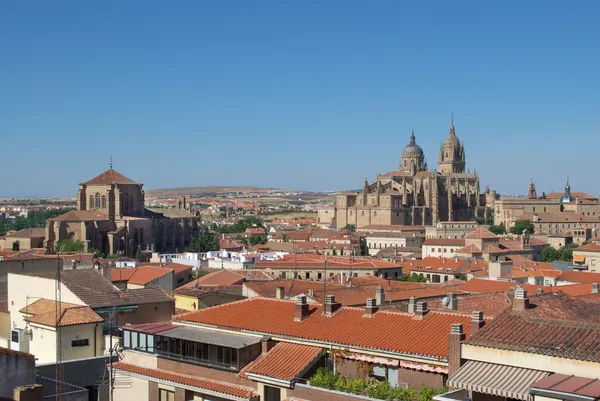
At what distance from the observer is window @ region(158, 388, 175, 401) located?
579 inches

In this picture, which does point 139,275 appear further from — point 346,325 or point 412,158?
point 412,158

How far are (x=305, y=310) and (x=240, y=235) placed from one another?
278ft

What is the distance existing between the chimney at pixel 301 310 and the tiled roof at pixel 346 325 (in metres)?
0.08

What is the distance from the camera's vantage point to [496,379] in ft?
36.7

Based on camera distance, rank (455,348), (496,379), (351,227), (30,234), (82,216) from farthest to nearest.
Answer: (351,227) → (30,234) → (82,216) → (455,348) → (496,379)

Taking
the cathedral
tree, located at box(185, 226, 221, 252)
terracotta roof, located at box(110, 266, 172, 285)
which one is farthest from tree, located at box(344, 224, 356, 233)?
terracotta roof, located at box(110, 266, 172, 285)

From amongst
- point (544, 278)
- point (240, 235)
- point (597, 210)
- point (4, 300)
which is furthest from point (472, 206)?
point (4, 300)

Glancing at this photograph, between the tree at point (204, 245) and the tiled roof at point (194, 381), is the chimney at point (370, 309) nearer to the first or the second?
the tiled roof at point (194, 381)

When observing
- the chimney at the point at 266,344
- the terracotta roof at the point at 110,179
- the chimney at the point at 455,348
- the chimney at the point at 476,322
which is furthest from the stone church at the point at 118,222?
the chimney at the point at 455,348

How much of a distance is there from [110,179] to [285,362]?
218 feet

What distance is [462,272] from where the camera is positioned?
5306 cm

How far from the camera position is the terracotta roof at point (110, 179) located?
76938 mm

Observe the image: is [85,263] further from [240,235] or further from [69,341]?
[240,235]

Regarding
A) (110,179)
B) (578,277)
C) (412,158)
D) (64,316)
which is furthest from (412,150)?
(64,316)
